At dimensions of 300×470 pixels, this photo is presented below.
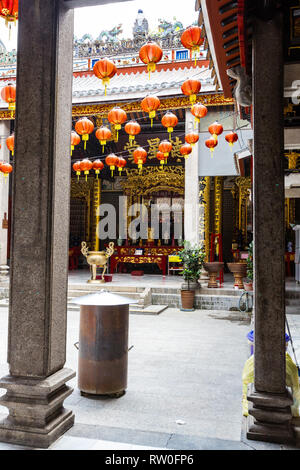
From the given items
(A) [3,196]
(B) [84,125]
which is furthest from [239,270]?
(A) [3,196]

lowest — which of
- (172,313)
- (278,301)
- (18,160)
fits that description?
(172,313)

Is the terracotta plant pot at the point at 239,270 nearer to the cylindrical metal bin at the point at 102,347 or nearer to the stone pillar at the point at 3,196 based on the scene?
the cylindrical metal bin at the point at 102,347

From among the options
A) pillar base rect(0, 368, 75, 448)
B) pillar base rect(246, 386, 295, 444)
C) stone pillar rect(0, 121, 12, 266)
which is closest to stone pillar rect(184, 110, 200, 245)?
stone pillar rect(0, 121, 12, 266)

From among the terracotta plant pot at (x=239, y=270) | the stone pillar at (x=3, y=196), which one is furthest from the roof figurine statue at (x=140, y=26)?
the terracotta plant pot at (x=239, y=270)

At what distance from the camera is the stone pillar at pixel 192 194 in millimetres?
10344

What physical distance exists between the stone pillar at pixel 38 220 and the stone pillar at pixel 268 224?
1.39 meters

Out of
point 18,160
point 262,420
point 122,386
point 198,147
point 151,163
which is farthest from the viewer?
point 151,163

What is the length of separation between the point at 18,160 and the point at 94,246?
12.6m

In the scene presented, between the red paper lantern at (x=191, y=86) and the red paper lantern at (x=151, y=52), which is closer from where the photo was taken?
the red paper lantern at (x=151, y=52)

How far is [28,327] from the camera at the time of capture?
273 centimetres

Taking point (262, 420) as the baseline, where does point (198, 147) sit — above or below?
above
